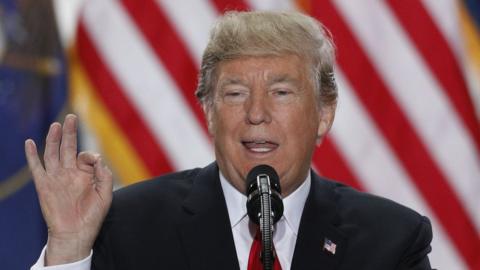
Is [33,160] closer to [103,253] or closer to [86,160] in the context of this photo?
[86,160]

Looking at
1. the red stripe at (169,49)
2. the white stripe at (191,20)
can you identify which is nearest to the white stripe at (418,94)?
the white stripe at (191,20)

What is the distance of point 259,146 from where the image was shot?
2.22 metres

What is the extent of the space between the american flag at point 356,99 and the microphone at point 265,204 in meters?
1.82

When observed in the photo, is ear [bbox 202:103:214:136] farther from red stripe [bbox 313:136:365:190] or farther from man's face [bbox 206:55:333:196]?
A: red stripe [bbox 313:136:365:190]

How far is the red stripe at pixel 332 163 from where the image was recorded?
12.1 ft

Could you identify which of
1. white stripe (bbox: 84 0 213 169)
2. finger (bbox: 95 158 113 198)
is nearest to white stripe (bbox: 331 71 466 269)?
white stripe (bbox: 84 0 213 169)

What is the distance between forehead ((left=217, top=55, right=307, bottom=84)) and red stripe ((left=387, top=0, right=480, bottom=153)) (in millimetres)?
1502

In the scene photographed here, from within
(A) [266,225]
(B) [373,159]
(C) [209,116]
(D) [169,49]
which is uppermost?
(D) [169,49]

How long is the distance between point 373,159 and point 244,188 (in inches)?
58.0

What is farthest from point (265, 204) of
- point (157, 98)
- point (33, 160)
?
point (157, 98)

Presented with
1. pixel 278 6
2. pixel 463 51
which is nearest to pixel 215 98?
pixel 278 6

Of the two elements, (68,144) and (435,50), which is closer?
(68,144)

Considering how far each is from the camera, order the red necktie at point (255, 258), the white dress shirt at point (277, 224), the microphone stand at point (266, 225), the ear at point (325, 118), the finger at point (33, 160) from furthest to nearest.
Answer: the ear at point (325, 118), the white dress shirt at point (277, 224), the red necktie at point (255, 258), the finger at point (33, 160), the microphone stand at point (266, 225)

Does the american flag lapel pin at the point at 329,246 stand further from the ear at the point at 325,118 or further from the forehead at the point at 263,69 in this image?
the forehead at the point at 263,69
